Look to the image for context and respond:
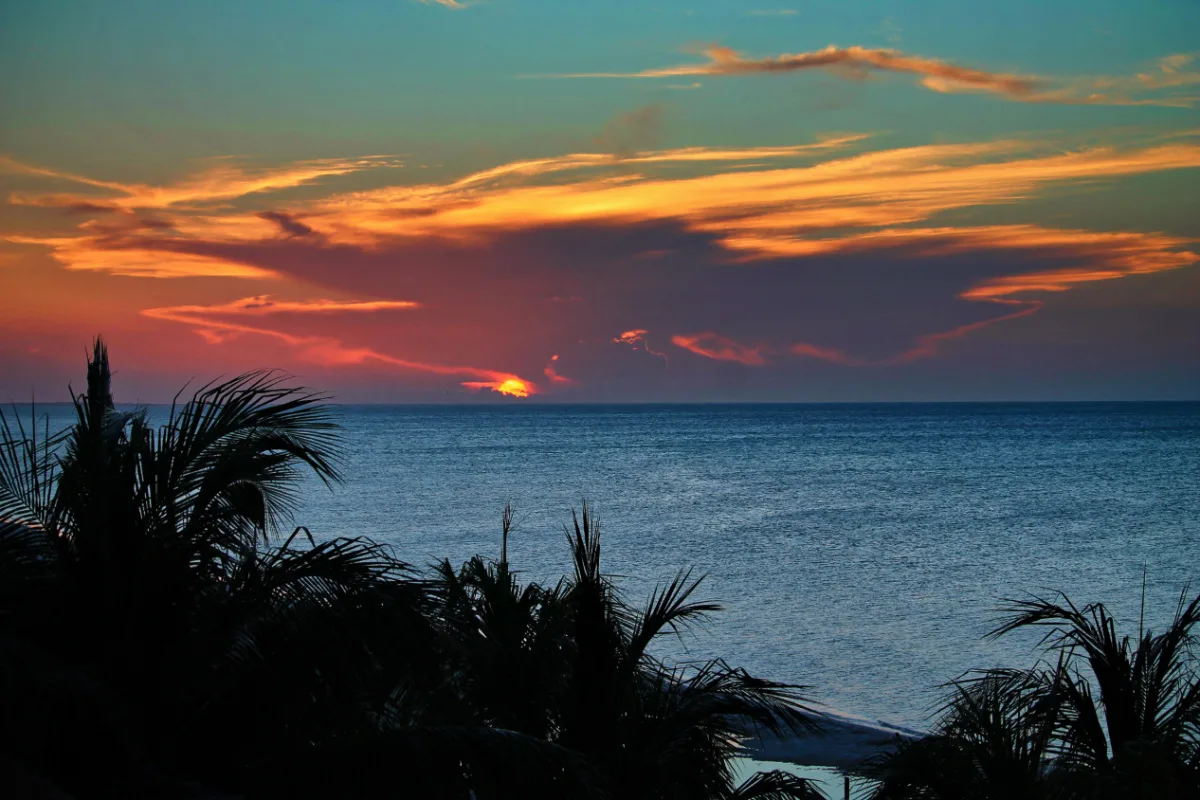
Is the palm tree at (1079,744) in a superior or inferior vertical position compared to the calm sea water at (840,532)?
superior

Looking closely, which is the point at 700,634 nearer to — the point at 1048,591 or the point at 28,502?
the point at 1048,591

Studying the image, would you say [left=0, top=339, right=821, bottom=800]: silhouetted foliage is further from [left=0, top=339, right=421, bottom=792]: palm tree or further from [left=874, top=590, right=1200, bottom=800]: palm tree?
[left=874, top=590, right=1200, bottom=800]: palm tree

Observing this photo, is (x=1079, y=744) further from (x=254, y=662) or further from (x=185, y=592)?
(x=185, y=592)

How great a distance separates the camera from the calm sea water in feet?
96.9

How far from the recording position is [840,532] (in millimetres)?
57344

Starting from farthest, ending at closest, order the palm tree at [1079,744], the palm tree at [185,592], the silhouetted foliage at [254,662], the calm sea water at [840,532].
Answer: the calm sea water at [840,532] → the palm tree at [1079,744] → the palm tree at [185,592] → the silhouetted foliage at [254,662]

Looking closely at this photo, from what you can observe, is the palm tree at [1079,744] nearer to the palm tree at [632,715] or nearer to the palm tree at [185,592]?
the palm tree at [632,715]

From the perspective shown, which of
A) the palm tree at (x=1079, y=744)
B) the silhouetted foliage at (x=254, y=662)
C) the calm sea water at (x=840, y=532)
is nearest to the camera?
the silhouetted foliage at (x=254, y=662)

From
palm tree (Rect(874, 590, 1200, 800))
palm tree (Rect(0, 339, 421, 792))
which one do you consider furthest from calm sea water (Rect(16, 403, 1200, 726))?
palm tree (Rect(874, 590, 1200, 800))

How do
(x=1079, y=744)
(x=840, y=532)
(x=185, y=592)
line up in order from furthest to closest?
(x=840, y=532)
(x=1079, y=744)
(x=185, y=592)

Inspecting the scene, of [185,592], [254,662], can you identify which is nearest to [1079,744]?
[254,662]

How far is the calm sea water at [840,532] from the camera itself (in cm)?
2953

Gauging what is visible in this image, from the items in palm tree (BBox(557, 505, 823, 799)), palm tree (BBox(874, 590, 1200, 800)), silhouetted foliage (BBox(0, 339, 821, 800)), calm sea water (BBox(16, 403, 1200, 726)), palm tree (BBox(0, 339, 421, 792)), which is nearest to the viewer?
silhouetted foliage (BBox(0, 339, 821, 800))

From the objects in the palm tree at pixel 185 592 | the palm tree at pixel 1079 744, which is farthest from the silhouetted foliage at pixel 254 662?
the palm tree at pixel 1079 744
